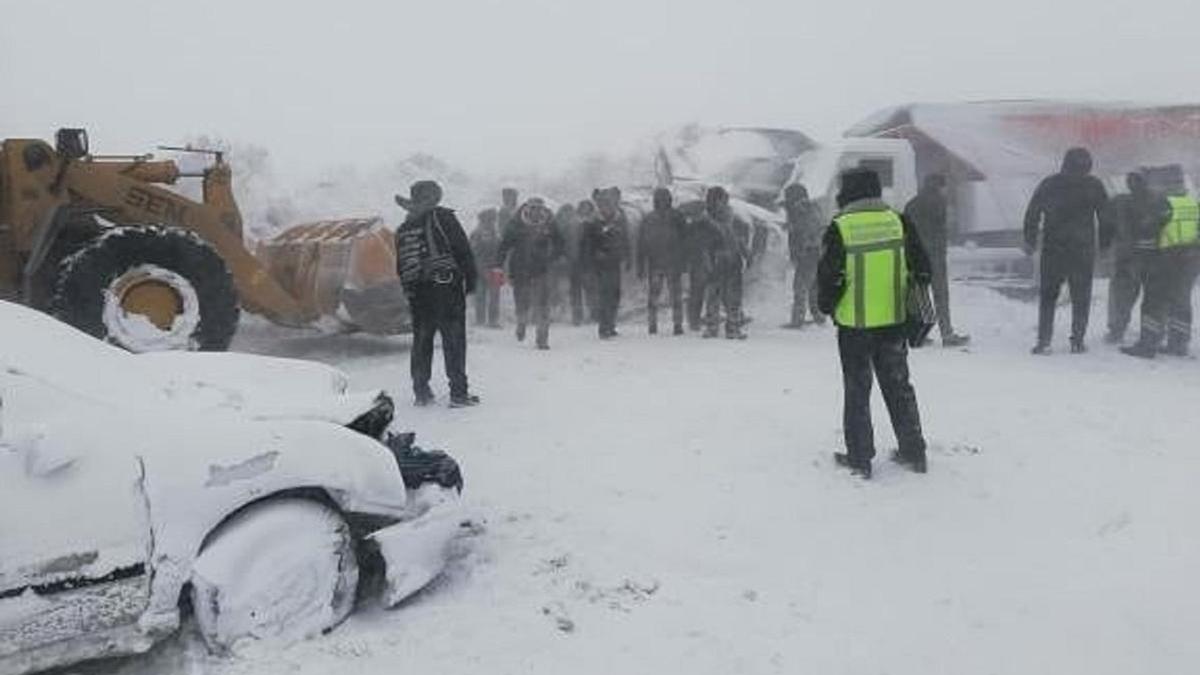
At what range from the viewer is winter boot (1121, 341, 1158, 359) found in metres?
11.1

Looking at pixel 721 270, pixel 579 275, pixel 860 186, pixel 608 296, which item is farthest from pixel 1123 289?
pixel 860 186

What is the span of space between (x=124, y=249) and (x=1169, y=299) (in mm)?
9709

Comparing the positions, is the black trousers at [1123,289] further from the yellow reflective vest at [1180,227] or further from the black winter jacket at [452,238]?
the black winter jacket at [452,238]

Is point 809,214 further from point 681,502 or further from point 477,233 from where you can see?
point 681,502

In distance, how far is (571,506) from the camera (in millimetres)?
6234

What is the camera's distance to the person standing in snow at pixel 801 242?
511 inches

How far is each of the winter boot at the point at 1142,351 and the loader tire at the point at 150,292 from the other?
27.7 feet

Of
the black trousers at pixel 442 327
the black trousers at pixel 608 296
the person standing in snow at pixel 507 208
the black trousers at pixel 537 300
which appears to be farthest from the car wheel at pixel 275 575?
the person standing in snow at pixel 507 208

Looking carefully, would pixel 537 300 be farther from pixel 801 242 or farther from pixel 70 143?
pixel 70 143

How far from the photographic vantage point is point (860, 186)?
21.6ft

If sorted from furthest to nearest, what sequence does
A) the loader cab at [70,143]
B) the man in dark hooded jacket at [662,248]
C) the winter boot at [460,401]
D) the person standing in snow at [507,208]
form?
1. the person standing in snow at [507,208]
2. the man in dark hooded jacket at [662,248]
3. the loader cab at [70,143]
4. the winter boot at [460,401]

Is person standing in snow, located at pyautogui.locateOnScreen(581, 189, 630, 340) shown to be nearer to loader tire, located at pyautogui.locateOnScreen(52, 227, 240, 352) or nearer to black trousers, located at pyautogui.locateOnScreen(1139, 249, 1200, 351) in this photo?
loader tire, located at pyautogui.locateOnScreen(52, 227, 240, 352)

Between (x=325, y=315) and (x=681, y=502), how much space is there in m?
5.77

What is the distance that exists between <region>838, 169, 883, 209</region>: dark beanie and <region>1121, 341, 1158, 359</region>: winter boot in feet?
19.3
